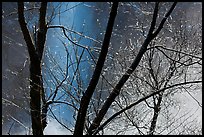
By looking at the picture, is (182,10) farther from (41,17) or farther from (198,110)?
(41,17)

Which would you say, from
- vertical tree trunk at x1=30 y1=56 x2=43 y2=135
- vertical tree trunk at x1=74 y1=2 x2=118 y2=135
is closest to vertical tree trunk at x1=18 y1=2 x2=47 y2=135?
vertical tree trunk at x1=30 y1=56 x2=43 y2=135

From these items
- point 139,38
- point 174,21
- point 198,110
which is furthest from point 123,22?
point 198,110

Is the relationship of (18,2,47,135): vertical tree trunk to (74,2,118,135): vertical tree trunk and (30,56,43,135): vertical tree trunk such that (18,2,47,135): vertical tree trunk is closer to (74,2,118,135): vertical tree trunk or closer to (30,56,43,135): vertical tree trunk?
(30,56,43,135): vertical tree trunk

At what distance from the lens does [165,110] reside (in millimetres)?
8102

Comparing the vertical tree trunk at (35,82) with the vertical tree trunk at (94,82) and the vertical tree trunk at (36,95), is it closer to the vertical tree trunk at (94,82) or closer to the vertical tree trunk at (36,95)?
the vertical tree trunk at (36,95)

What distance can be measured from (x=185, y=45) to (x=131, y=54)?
3.67 feet

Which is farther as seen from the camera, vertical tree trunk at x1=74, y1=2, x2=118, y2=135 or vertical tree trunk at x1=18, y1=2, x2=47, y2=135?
vertical tree trunk at x1=18, y1=2, x2=47, y2=135

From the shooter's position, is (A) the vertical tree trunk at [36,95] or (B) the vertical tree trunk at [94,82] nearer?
(B) the vertical tree trunk at [94,82]

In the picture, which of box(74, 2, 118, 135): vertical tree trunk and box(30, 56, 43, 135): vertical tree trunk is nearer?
box(74, 2, 118, 135): vertical tree trunk

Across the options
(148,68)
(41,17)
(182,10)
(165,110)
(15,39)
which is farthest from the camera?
(15,39)

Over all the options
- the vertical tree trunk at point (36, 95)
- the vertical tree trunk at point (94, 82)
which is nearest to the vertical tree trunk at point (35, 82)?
the vertical tree trunk at point (36, 95)

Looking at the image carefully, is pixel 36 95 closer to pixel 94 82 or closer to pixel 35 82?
pixel 35 82

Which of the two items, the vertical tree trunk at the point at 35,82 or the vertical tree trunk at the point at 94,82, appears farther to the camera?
the vertical tree trunk at the point at 35,82

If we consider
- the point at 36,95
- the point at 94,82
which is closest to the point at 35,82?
the point at 36,95
